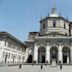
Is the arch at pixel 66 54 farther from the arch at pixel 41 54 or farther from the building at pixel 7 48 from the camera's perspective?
the building at pixel 7 48

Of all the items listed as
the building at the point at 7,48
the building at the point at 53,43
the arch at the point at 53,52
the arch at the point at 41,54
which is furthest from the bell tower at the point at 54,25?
the building at the point at 7,48

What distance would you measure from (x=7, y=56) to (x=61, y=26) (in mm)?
20222

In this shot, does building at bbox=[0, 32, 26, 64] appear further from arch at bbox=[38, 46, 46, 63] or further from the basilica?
arch at bbox=[38, 46, 46, 63]

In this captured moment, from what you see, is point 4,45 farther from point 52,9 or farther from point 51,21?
point 52,9

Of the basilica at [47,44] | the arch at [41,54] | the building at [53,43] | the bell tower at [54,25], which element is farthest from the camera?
the bell tower at [54,25]

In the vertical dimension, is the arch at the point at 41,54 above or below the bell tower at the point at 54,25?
below

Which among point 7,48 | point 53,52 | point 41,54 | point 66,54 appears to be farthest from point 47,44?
point 7,48

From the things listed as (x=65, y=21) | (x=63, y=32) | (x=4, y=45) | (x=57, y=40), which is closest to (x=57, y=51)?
(x=57, y=40)

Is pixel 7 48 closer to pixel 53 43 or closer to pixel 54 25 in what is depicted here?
pixel 53 43

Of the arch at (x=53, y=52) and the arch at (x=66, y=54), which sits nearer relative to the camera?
the arch at (x=66, y=54)

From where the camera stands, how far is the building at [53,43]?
41562 millimetres

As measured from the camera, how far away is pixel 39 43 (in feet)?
140

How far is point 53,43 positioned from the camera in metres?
41.9

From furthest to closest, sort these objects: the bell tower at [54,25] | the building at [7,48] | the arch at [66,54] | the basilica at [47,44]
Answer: the bell tower at [54,25] < the arch at [66,54] < the basilica at [47,44] < the building at [7,48]
